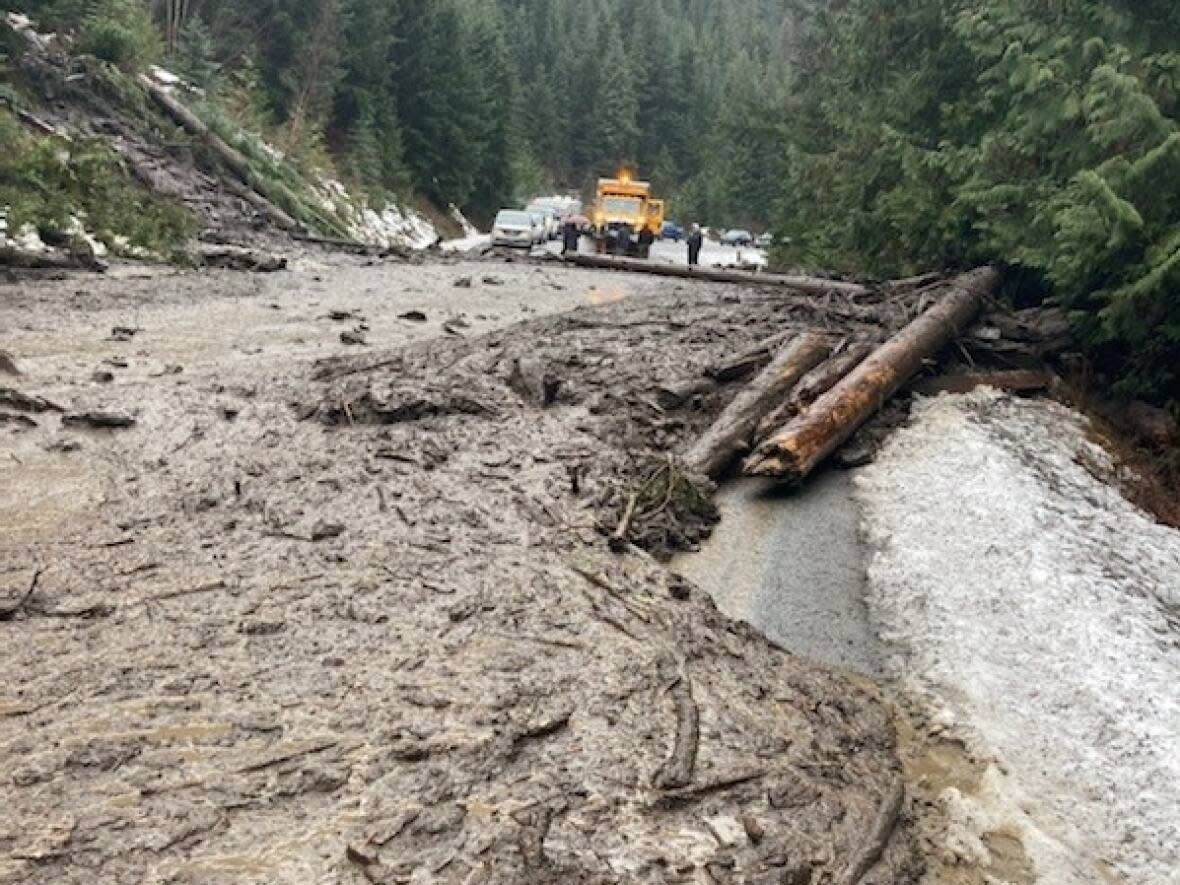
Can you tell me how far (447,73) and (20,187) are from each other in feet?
126

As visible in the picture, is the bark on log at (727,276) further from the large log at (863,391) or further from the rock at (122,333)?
the rock at (122,333)

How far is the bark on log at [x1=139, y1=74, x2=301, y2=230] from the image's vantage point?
25766 millimetres

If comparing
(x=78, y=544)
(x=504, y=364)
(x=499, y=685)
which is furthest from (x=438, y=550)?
(x=504, y=364)

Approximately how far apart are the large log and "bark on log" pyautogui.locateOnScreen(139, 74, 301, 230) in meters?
18.8

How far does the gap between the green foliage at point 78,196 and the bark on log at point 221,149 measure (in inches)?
193

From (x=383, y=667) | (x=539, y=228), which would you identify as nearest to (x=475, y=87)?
(x=539, y=228)

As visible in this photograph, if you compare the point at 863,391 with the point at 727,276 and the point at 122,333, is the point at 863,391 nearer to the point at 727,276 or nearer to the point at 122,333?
the point at 122,333

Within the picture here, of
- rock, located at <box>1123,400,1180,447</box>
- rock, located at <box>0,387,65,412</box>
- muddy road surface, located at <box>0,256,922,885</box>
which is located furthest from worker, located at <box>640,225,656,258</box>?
rock, located at <box>0,387,65,412</box>

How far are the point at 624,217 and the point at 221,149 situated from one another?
52.9 feet

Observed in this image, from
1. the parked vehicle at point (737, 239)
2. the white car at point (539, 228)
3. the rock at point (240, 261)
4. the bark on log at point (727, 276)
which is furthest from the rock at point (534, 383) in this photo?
the parked vehicle at point (737, 239)

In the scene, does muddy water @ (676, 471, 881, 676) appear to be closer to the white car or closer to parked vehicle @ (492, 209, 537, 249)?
parked vehicle @ (492, 209, 537, 249)

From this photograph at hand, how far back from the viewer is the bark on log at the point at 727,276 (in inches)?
708

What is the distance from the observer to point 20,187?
16.6 metres

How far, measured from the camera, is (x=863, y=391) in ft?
32.1
